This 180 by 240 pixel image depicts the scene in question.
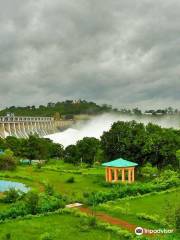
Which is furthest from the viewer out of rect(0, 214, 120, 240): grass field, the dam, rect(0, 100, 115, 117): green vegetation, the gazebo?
rect(0, 100, 115, 117): green vegetation

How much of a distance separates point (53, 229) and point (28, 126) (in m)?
109

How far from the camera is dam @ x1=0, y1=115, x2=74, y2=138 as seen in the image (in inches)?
4454

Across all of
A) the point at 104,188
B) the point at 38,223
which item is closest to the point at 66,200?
the point at 38,223

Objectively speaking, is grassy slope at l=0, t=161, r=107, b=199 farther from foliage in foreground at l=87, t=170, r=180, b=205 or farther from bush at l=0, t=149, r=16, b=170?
foliage in foreground at l=87, t=170, r=180, b=205

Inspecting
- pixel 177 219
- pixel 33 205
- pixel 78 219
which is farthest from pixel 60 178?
pixel 177 219

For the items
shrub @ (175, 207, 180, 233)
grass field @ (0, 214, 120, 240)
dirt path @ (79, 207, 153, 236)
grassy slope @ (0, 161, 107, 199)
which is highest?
shrub @ (175, 207, 180, 233)

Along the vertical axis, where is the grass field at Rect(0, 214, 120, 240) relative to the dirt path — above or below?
above

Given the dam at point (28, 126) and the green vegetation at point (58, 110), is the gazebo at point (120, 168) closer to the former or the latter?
the dam at point (28, 126)

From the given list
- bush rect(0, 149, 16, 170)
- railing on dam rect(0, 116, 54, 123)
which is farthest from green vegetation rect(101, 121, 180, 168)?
railing on dam rect(0, 116, 54, 123)

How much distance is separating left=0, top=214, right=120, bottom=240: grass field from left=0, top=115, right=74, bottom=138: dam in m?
83.7

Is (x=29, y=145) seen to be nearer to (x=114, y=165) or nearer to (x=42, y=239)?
(x=114, y=165)

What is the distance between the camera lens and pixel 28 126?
12938 cm

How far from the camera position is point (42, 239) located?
1916cm

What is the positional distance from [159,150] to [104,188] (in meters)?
8.06
